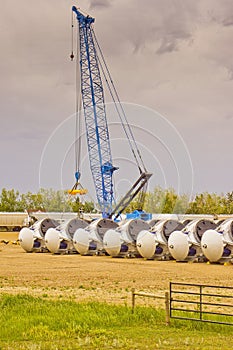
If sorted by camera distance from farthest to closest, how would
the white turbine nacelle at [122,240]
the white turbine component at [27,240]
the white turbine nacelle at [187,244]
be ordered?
the white turbine component at [27,240]
the white turbine nacelle at [122,240]
the white turbine nacelle at [187,244]

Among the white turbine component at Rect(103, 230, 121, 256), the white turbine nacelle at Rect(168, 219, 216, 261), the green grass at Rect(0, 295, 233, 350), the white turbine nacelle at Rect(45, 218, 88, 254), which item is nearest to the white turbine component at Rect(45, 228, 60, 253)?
the white turbine nacelle at Rect(45, 218, 88, 254)

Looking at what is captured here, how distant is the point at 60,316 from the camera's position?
18266 millimetres

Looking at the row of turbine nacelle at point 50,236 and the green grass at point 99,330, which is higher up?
the row of turbine nacelle at point 50,236

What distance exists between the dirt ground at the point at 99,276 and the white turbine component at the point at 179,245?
747 mm

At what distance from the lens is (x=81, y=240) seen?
159 ft

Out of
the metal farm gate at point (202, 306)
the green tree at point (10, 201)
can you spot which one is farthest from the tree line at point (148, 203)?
the metal farm gate at point (202, 306)

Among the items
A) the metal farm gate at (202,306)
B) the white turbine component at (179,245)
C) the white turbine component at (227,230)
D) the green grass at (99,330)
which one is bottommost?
the green grass at (99,330)

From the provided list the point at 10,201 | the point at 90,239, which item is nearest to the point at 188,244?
the point at 90,239

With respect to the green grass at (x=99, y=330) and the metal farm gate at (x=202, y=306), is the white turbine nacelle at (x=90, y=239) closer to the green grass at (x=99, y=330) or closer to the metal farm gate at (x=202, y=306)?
the metal farm gate at (x=202, y=306)

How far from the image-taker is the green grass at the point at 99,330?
14.6 m

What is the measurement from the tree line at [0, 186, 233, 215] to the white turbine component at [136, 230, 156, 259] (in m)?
52.2

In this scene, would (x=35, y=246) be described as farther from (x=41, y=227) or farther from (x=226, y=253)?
(x=226, y=253)

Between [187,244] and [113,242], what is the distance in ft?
23.1

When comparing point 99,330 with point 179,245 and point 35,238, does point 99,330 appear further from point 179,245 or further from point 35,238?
point 35,238
